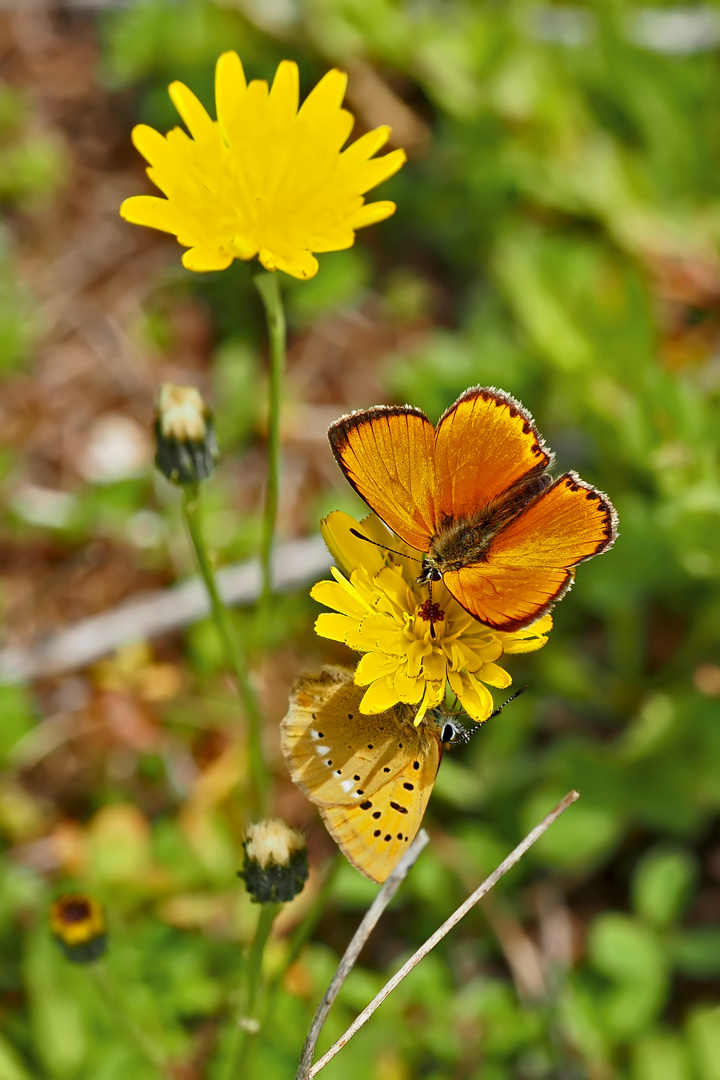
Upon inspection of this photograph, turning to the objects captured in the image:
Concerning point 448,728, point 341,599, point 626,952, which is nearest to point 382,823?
point 448,728

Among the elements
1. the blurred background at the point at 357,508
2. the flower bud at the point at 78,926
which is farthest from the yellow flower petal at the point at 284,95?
the flower bud at the point at 78,926

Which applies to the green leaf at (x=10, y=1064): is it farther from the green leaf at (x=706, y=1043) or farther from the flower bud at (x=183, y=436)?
the green leaf at (x=706, y=1043)

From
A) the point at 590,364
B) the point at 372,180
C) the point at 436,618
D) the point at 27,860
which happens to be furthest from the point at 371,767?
the point at 590,364

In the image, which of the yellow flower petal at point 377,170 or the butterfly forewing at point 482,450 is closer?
the butterfly forewing at point 482,450

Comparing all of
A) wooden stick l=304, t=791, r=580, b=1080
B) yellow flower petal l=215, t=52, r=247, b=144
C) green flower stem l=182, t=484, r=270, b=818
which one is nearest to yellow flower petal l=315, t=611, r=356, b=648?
Answer: green flower stem l=182, t=484, r=270, b=818

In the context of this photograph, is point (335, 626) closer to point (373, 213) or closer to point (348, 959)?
point (348, 959)

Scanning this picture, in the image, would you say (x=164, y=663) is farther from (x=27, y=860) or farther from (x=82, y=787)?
(x=27, y=860)
